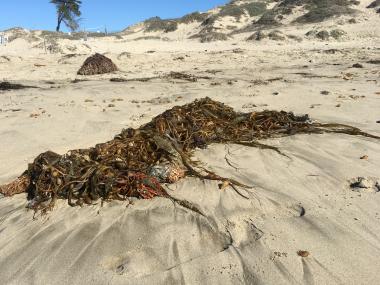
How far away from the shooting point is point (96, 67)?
11.7 m

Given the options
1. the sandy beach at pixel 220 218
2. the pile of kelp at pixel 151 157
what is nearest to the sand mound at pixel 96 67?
the sandy beach at pixel 220 218

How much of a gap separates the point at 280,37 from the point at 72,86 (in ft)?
38.7

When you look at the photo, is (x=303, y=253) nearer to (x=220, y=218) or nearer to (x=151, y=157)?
(x=220, y=218)

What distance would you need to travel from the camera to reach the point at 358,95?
23.7 feet

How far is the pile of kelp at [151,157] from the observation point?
352cm

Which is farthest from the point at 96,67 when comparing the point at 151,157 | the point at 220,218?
the point at 220,218

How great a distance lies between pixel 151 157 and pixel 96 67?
8259mm

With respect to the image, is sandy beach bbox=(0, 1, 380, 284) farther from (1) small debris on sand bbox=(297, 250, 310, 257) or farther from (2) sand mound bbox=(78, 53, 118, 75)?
(2) sand mound bbox=(78, 53, 118, 75)

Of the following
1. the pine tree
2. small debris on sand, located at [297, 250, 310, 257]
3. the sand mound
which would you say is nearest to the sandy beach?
small debris on sand, located at [297, 250, 310, 257]

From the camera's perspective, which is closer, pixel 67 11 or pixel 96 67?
pixel 96 67

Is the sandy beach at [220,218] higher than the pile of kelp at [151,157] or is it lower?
lower

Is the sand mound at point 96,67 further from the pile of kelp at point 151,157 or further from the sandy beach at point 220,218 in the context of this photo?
the pile of kelp at point 151,157

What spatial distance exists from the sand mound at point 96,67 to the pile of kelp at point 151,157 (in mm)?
7126

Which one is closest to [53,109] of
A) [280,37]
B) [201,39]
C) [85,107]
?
[85,107]
